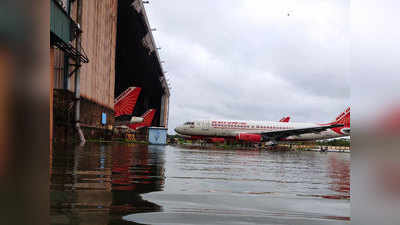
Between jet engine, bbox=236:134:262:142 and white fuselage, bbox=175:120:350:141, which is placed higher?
white fuselage, bbox=175:120:350:141

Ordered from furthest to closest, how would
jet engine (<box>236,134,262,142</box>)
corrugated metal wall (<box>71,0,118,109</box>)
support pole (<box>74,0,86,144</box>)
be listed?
jet engine (<box>236,134,262,142</box>), corrugated metal wall (<box>71,0,118,109</box>), support pole (<box>74,0,86,144</box>)

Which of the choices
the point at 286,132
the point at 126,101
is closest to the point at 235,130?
the point at 286,132

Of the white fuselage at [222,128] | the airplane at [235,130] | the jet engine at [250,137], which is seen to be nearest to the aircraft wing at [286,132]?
the airplane at [235,130]

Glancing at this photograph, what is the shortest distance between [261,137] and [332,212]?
27405 mm

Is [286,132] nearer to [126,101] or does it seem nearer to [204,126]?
[204,126]

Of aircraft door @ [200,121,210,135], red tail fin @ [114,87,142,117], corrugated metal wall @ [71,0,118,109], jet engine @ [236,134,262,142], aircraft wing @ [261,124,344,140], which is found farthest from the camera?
red tail fin @ [114,87,142,117]

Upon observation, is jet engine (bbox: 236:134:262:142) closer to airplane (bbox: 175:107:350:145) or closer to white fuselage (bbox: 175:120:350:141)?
airplane (bbox: 175:107:350:145)

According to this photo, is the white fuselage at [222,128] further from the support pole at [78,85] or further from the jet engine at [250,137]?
the support pole at [78,85]

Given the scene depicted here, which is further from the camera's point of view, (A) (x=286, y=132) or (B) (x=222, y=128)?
(B) (x=222, y=128)

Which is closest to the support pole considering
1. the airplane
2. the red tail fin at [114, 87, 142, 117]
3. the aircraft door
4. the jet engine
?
the airplane
